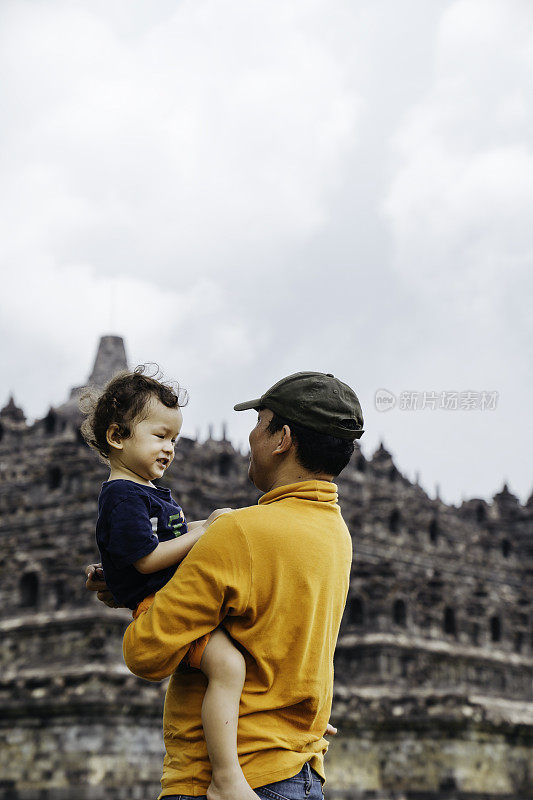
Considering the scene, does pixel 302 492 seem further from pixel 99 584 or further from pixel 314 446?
pixel 99 584

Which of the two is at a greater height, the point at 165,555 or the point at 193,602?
the point at 165,555

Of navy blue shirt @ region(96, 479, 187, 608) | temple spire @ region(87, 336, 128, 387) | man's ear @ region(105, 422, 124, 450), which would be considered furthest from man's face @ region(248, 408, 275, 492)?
temple spire @ region(87, 336, 128, 387)

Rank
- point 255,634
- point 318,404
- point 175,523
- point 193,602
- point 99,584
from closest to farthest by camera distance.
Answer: point 193,602, point 255,634, point 318,404, point 175,523, point 99,584

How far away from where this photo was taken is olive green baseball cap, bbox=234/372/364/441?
4.84 metres

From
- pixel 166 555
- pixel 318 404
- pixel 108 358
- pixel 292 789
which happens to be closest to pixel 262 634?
pixel 166 555

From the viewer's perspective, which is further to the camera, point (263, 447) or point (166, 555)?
point (263, 447)

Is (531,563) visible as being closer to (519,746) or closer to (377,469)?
(377,469)

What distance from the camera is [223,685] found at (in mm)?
4406

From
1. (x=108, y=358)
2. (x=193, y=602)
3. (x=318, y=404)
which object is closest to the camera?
(x=193, y=602)

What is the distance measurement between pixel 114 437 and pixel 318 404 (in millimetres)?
957

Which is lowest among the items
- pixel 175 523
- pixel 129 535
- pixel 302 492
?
pixel 129 535

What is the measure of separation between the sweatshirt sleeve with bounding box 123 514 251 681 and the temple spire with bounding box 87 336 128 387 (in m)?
29.4

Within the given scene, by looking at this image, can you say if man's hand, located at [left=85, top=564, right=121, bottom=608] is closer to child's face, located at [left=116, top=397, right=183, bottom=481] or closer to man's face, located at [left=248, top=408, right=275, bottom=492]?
child's face, located at [left=116, top=397, right=183, bottom=481]

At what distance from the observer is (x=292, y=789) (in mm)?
4465
